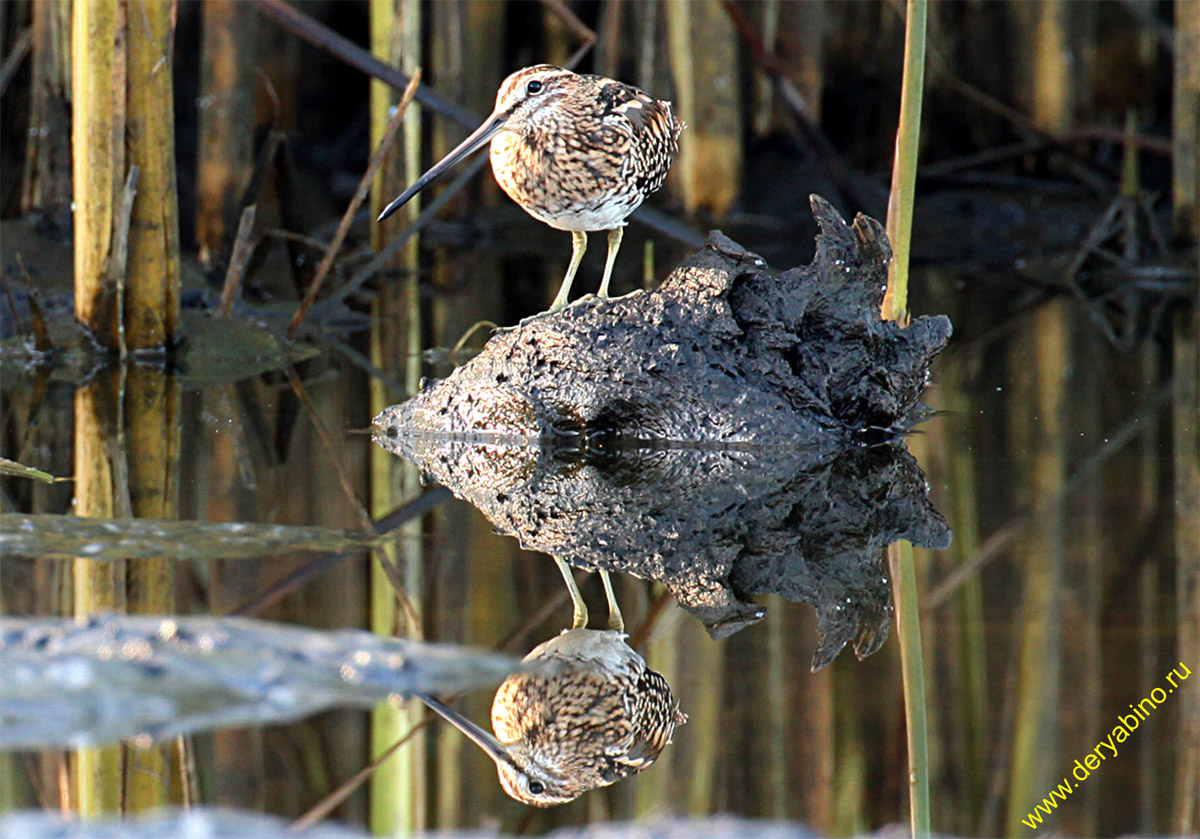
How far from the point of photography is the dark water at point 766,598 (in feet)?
7.72

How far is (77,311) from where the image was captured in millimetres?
5844

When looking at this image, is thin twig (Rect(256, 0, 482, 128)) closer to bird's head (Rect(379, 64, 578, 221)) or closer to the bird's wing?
bird's head (Rect(379, 64, 578, 221))

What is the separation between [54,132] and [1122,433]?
438 centimetres

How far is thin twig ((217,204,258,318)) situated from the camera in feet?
19.1

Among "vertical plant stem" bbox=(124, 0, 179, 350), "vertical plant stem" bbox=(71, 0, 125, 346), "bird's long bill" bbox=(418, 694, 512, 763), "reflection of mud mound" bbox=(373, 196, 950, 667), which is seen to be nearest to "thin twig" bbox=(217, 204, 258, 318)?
"vertical plant stem" bbox=(124, 0, 179, 350)

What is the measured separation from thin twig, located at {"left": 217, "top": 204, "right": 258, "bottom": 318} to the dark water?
0.68 metres

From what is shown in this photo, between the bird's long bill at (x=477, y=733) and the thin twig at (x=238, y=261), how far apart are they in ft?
11.6

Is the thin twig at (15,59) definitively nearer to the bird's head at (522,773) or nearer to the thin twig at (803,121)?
the thin twig at (803,121)

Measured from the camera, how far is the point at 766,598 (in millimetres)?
3238

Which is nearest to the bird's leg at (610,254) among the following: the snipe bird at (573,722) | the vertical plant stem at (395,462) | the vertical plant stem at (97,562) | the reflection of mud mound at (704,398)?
the reflection of mud mound at (704,398)

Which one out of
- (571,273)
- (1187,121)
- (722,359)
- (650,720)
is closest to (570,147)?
(571,273)

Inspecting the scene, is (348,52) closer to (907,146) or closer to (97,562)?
(907,146)

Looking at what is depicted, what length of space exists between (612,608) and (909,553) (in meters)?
0.75

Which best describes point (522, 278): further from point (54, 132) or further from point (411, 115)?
point (54, 132)
